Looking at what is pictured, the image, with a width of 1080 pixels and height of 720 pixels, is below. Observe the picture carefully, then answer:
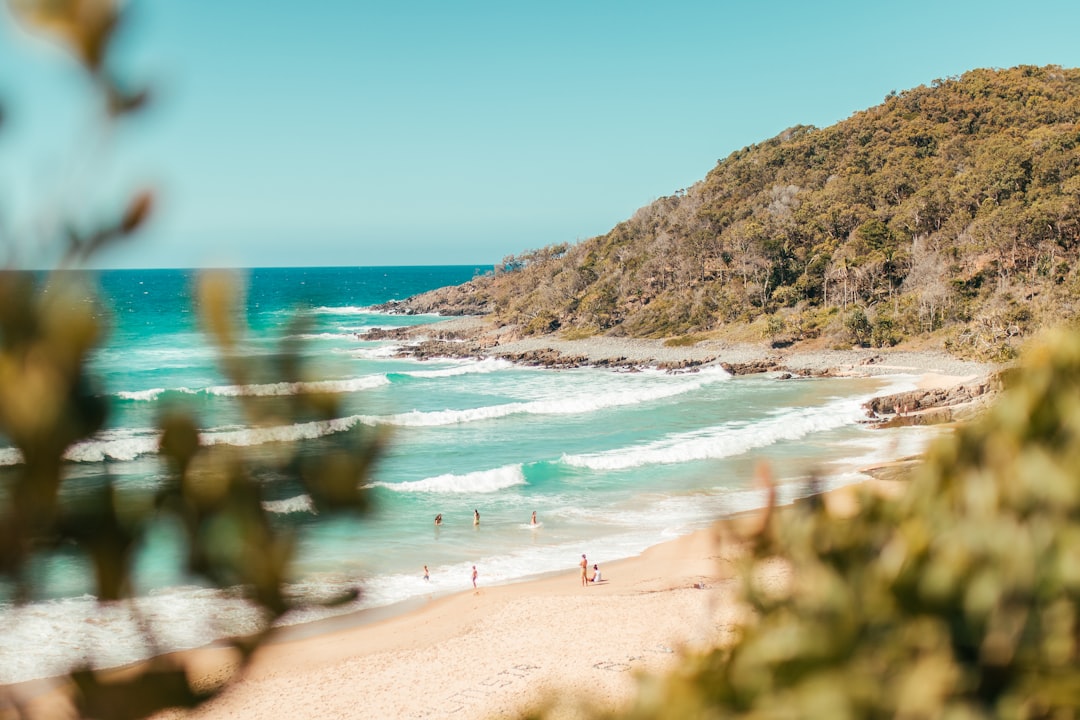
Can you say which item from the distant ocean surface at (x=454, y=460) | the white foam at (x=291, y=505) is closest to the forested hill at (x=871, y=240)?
the distant ocean surface at (x=454, y=460)

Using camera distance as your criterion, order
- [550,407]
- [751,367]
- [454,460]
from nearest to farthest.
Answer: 1. [454,460]
2. [550,407]
3. [751,367]

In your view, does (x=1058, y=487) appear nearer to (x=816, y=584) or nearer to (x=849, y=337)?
(x=816, y=584)

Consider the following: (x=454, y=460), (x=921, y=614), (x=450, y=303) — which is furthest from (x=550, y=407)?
(x=450, y=303)

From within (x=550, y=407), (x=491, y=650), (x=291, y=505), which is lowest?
(x=491, y=650)

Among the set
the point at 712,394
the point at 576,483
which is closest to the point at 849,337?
the point at 712,394

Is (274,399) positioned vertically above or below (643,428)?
above

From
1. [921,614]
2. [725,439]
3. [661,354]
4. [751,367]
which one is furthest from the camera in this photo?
[661,354]

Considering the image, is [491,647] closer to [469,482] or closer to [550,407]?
[469,482]
